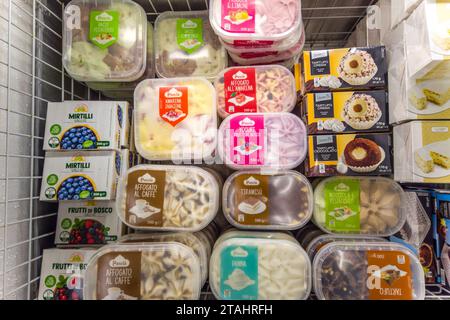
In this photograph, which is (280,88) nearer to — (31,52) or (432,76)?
(432,76)

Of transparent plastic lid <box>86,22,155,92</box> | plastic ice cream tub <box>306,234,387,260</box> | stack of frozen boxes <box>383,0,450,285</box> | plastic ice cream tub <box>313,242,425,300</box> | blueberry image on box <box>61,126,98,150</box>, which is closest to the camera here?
stack of frozen boxes <box>383,0,450,285</box>

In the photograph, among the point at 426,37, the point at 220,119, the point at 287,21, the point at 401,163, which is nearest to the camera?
the point at 426,37

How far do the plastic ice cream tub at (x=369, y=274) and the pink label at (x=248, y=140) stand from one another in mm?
382

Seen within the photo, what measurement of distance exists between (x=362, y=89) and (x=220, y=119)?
1.67 ft

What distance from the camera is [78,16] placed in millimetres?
1163

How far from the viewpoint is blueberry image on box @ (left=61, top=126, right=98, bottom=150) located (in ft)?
3.63

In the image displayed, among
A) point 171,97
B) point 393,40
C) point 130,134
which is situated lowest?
Result: point 130,134

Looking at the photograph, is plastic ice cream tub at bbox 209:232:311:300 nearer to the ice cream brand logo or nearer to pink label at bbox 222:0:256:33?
the ice cream brand logo

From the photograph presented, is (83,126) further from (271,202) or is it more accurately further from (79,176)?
(271,202)

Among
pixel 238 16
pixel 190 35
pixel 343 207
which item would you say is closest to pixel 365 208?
pixel 343 207

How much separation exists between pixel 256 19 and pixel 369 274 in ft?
3.00

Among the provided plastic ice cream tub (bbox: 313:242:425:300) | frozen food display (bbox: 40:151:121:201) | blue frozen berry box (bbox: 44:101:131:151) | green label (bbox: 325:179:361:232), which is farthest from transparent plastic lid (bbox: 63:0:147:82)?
plastic ice cream tub (bbox: 313:242:425:300)

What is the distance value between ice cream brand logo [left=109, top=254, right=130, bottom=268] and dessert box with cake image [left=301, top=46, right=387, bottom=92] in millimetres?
808

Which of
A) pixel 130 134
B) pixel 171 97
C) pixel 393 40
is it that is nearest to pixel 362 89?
pixel 393 40
